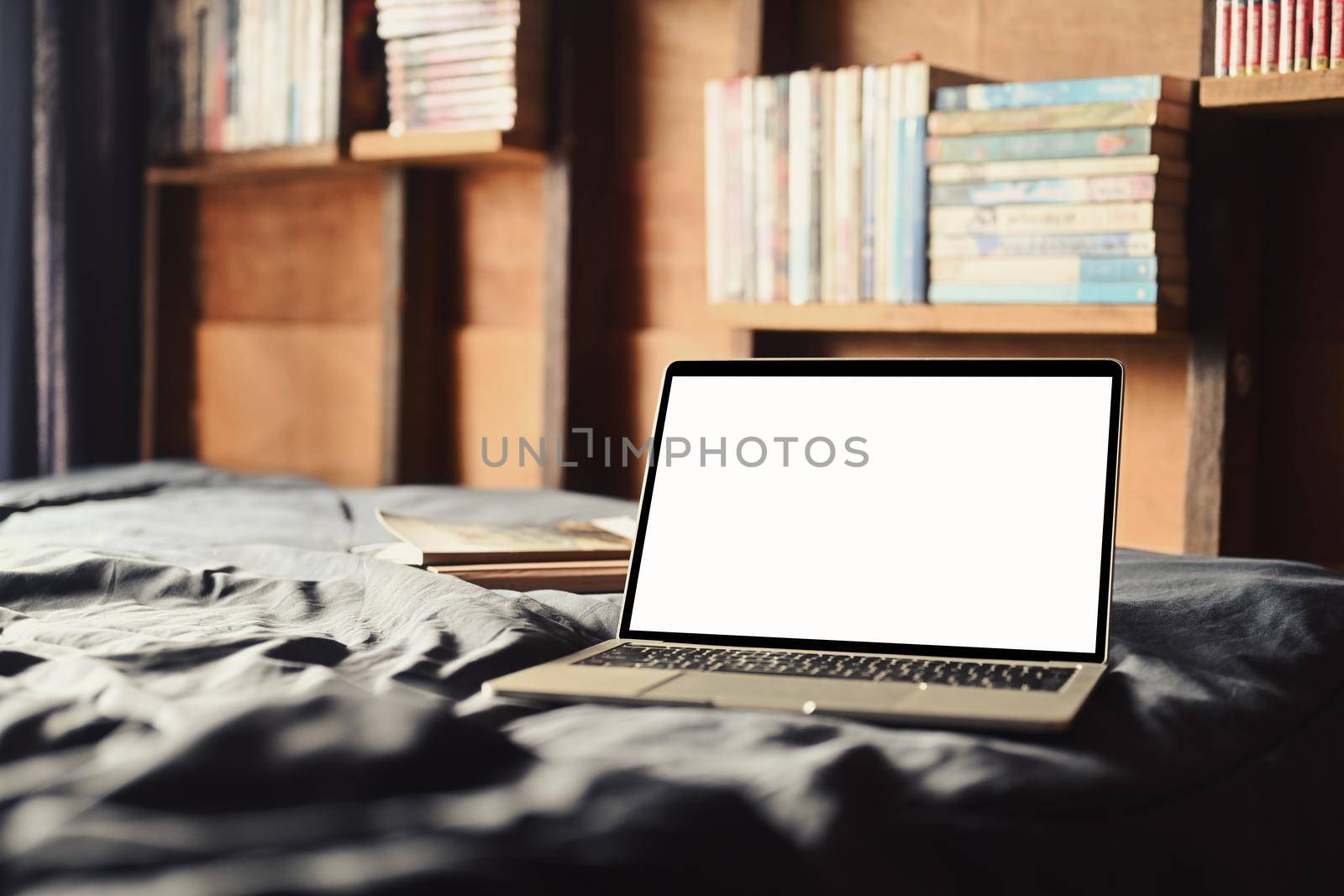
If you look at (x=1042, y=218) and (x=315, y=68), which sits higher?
(x=315, y=68)

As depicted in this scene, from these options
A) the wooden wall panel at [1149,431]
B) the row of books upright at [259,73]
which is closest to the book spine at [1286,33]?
the wooden wall panel at [1149,431]

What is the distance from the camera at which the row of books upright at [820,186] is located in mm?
1592

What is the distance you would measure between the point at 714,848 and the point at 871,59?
1.50 metres

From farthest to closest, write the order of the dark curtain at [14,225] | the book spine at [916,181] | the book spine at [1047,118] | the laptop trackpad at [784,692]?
the dark curtain at [14,225]
the book spine at [916,181]
the book spine at [1047,118]
the laptop trackpad at [784,692]

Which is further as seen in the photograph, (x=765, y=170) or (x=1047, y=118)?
(x=765, y=170)

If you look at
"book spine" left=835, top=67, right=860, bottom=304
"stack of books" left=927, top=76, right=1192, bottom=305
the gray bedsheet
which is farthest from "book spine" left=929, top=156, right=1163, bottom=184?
the gray bedsheet

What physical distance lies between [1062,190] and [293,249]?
1489 mm

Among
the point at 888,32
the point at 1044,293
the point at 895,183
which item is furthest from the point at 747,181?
the point at 1044,293

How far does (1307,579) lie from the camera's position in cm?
103

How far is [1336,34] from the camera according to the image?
133cm

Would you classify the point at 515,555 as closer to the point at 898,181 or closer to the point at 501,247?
the point at 898,181

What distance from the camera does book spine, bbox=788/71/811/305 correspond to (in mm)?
1672

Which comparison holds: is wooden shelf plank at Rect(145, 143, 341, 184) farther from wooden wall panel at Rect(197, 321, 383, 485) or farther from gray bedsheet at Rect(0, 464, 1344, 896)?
gray bedsheet at Rect(0, 464, 1344, 896)

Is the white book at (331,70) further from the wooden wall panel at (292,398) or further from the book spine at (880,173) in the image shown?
the book spine at (880,173)
